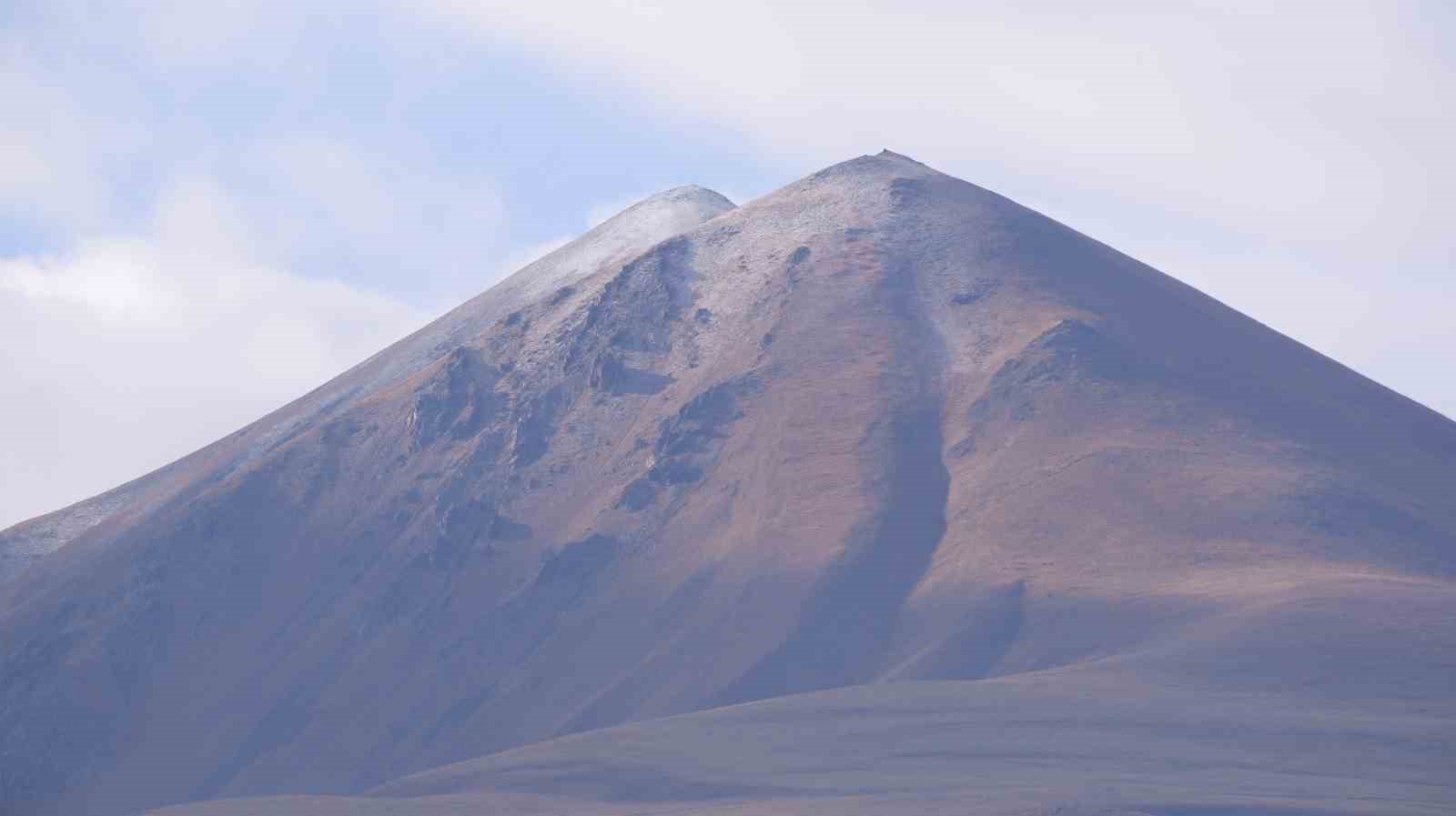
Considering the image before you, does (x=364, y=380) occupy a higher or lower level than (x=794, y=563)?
higher

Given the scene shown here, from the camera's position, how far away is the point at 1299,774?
264ft

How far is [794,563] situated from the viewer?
402ft

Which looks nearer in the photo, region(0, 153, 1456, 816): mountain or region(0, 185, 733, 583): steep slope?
region(0, 153, 1456, 816): mountain

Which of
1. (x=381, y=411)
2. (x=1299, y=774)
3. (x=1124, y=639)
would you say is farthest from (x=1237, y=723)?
(x=381, y=411)

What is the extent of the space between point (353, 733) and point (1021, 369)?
48.6 meters

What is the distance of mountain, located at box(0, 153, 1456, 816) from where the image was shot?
88.7 meters

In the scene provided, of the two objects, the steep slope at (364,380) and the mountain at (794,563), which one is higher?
the steep slope at (364,380)

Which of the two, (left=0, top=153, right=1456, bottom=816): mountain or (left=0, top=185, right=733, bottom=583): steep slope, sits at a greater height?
(left=0, top=185, right=733, bottom=583): steep slope

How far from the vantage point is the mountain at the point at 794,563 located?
3492 inches

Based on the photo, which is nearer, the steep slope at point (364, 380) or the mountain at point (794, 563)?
the mountain at point (794, 563)

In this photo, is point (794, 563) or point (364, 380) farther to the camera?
point (364, 380)

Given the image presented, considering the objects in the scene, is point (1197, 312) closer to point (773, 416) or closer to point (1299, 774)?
point (773, 416)

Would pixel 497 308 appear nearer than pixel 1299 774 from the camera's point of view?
No

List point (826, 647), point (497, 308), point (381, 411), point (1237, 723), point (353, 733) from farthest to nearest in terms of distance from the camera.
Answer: point (497, 308)
point (381, 411)
point (353, 733)
point (826, 647)
point (1237, 723)
